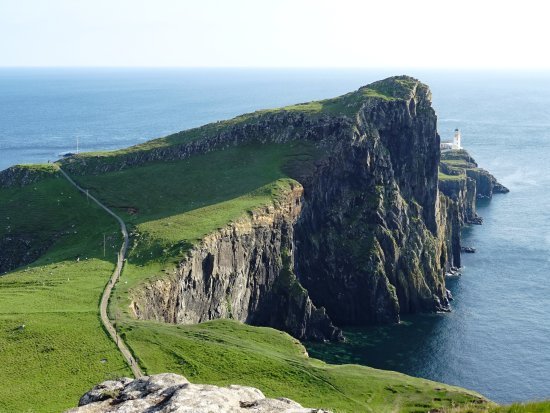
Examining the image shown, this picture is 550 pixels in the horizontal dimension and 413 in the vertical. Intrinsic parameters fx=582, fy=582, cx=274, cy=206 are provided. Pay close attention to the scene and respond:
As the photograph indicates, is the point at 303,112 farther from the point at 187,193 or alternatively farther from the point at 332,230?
the point at 187,193

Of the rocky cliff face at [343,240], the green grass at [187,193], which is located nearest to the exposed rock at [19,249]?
the green grass at [187,193]

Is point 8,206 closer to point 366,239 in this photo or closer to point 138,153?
point 138,153

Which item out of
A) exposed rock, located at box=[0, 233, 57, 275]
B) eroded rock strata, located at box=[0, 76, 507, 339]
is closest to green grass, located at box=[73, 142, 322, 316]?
eroded rock strata, located at box=[0, 76, 507, 339]

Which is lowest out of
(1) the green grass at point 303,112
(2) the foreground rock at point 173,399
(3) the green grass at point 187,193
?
(3) the green grass at point 187,193

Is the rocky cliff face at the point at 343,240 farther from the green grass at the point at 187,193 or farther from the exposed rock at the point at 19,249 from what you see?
the exposed rock at the point at 19,249

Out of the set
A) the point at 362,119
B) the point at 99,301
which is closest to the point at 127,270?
the point at 99,301

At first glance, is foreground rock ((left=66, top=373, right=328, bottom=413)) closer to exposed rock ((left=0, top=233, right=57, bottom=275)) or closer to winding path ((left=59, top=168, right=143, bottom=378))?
winding path ((left=59, top=168, right=143, bottom=378))

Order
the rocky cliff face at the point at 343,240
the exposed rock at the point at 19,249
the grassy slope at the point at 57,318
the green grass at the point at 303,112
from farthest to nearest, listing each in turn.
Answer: the green grass at the point at 303,112 → the exposed rock at the point at 19,249 → the rocky cliff face at the point at 343,240 → the grassy slope at the point at 57,318
